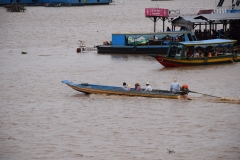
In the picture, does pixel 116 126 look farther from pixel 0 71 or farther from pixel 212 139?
pixel 0 71

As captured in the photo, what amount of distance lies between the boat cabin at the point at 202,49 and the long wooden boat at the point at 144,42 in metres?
3.04

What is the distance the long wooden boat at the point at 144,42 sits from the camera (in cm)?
3816

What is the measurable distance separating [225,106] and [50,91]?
349 inches

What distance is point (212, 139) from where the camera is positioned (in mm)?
18984

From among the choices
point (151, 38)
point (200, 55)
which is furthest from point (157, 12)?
point (200, 55)

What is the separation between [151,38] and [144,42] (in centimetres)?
58

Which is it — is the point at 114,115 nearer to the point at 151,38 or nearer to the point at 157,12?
the point at 151,38

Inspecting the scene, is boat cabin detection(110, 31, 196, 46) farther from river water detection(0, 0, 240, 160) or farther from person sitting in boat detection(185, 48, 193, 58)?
person sitting in boat detection(185, 48, 193, 58)

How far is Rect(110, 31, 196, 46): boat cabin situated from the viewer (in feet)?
125

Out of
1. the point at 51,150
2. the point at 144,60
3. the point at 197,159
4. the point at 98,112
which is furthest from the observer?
the point at 144,60

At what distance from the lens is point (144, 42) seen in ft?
129

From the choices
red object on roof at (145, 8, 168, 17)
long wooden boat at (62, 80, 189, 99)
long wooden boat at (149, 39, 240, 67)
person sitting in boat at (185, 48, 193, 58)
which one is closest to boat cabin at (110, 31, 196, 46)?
red object on roof at (145, 8, 168, 17)

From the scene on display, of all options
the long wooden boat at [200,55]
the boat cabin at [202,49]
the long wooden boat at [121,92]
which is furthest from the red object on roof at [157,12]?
the long wooden boat at [121,92]

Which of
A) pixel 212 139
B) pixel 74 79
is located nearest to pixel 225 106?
pixel 212 139
